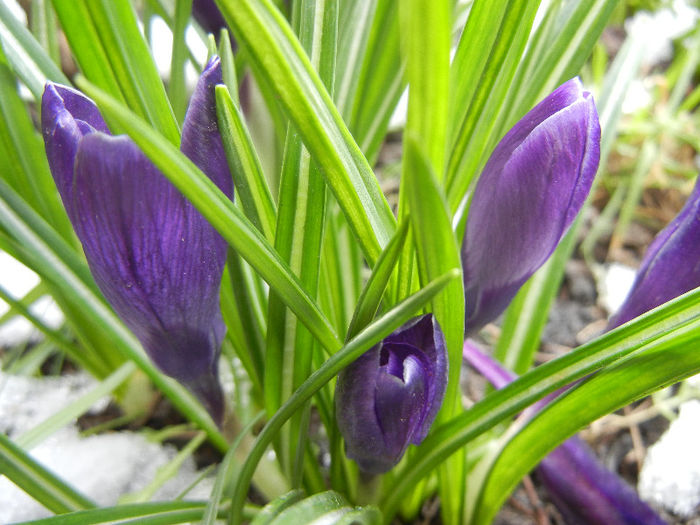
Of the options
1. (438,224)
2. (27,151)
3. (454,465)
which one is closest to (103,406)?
(27,151)

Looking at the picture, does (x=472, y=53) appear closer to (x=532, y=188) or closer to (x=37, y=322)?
(x=532, y=188)

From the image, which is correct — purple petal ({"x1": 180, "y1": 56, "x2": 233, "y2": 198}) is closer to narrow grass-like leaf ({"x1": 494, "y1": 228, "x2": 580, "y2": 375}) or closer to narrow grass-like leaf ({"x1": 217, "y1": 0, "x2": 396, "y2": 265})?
narrow grass-like leaf ({"x1": 217, "y1": 0, "x2": 396, "y2": 265})

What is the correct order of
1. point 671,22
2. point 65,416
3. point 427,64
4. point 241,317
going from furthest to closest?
point 671,22
point 65,416
point 241,317
point 427,64

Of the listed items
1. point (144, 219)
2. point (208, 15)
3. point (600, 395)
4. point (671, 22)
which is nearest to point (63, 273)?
point (144, 219)

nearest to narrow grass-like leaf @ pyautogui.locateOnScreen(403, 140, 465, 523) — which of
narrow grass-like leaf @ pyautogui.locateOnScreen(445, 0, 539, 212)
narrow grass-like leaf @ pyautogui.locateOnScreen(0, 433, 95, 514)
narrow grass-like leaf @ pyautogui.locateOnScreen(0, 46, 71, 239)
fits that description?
narrow grass-like leaf @ pyautogui.locateOnScreen(445, 0, 539, 212)

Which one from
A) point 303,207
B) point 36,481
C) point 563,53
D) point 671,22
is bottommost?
point 36,481
